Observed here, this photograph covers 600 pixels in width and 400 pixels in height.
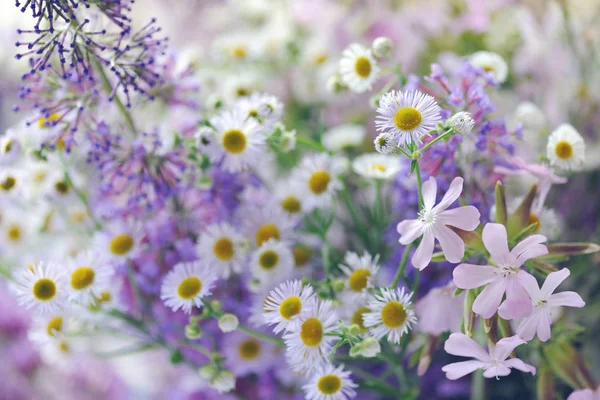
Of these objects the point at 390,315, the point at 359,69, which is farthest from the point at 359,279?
the point at 359,69

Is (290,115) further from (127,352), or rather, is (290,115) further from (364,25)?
(127,352)

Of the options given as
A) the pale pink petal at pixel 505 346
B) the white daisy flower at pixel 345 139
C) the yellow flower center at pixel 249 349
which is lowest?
the pale pink petal at pixel 505 346

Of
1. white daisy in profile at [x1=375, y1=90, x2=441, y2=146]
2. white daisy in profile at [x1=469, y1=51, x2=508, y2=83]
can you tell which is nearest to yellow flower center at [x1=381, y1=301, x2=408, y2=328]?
white daisy in profile at [x1=375, y1=90, x2=441, y2=146]


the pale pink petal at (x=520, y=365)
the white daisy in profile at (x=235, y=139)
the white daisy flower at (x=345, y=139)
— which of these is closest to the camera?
the pale pink petal at (x=520, y=365)

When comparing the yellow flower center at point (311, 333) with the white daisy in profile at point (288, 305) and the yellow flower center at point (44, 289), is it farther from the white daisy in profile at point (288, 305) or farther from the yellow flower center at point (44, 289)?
the yellow flower center at point (44, 289)

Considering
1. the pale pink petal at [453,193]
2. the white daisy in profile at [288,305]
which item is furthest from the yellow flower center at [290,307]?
the pale pink petal at [453,193]

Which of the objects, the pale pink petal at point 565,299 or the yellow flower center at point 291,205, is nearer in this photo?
the pale pink petal at point 565,299

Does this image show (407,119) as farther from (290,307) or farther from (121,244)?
(121,244)
